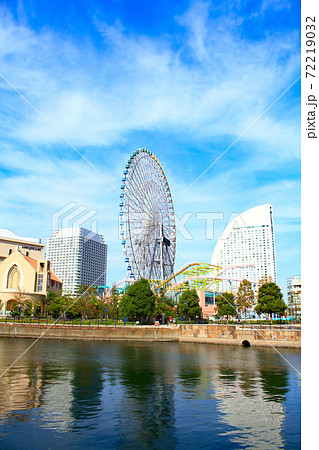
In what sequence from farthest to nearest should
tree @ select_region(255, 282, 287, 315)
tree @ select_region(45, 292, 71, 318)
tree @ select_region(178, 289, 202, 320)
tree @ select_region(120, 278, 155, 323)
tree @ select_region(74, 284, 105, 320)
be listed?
tree @ select_region(74, 284, 105, 320) < tree @ select_region(45, 292, 71, 318) < tree @ select_region(178, 289, 202, 320) < tree @ select_region(120, 278, 155, 323) < tree @ select_region(255, 282, 287, 315)

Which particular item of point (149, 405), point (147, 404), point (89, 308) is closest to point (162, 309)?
point (89, 308)

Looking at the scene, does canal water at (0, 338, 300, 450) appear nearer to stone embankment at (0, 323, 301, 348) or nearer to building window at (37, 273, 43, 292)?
stone embankment at (0, 323, 301, 348)

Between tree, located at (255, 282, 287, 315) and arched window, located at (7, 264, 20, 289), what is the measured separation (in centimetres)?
6488

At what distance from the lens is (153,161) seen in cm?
8669

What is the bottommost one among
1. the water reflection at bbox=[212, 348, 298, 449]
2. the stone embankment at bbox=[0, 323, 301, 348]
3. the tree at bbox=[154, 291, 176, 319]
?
the stone embankment at bbox=[0, 323, 301, 348]

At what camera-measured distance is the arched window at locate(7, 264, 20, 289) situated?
102 metres

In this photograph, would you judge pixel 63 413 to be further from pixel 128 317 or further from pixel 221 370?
pixel 128 317

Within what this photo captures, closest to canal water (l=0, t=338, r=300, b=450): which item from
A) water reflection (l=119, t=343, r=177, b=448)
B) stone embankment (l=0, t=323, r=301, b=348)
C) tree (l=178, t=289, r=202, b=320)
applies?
water reflection (l=119, t=343, r=177, b=448)

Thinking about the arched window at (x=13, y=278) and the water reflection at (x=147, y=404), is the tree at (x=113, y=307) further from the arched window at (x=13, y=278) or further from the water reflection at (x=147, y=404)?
the water reflection at (x=147, y=404)

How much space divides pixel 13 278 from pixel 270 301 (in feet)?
Answer: 226

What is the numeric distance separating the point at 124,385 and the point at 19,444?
11.6 metres

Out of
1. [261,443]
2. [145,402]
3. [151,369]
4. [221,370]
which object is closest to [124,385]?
[145,402]

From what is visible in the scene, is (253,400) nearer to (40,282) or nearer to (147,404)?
(147,404)

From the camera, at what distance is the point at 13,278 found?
10275 centimetres
